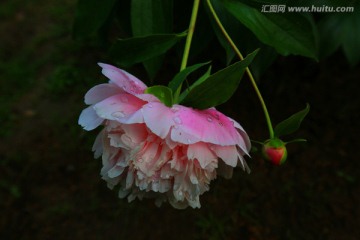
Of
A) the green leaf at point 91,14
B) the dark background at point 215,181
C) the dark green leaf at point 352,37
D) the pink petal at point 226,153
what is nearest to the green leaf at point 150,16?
the green leaf at point 91,14

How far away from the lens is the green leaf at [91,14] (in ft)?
3.32

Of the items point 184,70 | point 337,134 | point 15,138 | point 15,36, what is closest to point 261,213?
point 337,134

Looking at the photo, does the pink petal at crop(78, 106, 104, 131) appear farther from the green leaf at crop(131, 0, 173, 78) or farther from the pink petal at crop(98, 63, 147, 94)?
the green leaf at crop(131, 0, 173, 78)

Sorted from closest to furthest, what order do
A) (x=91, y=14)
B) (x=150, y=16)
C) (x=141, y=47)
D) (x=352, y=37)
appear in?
(x=141, y=47) < (x=150, y=16) < (x=91, y=14) < (x=352, y=37)

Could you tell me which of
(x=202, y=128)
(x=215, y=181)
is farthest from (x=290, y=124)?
(x=215, y=181)

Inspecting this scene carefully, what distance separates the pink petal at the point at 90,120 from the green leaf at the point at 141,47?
19cm

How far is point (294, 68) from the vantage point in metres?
1.73

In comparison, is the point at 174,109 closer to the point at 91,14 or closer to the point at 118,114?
the point at 118,114

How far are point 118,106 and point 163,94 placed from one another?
6 centimetres

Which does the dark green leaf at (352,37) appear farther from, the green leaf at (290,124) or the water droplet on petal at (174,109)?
the water droplet on petal at (174,109)

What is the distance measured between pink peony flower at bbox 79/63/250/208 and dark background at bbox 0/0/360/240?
2.67 feet

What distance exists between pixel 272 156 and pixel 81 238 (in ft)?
3.37

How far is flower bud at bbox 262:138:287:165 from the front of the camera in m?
0.60

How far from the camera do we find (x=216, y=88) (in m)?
0.56
